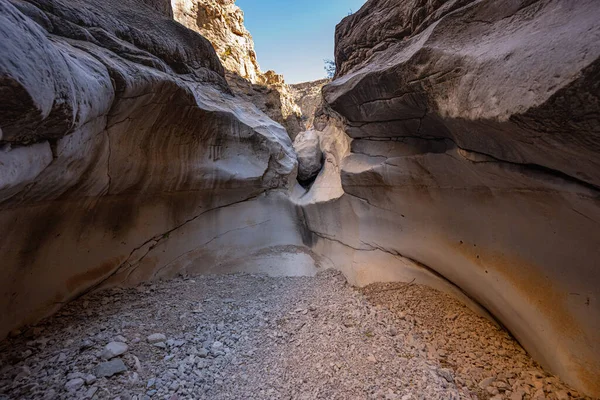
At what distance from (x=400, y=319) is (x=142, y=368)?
263cm

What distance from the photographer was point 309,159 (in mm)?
5395

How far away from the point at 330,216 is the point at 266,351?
2437 mm

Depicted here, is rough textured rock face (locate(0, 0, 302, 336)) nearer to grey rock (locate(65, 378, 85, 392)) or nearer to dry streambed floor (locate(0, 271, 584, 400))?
dry streambed floor (locate(0, 271, 584, 400))

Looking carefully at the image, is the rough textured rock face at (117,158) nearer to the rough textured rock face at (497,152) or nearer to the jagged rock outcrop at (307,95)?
the rough textured rock face at (497,152)

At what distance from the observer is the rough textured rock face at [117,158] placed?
5.01ft

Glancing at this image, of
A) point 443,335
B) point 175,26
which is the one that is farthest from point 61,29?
point 443,335

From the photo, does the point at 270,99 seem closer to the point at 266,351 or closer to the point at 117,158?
the point at 117,158

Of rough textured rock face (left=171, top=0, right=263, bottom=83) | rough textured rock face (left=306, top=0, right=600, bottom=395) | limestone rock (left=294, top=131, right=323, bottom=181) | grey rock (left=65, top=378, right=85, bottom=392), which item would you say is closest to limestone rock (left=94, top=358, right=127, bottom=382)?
grey rock (left=65, top=378, right=85, bottom=392)

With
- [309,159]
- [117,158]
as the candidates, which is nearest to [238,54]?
[309,159]

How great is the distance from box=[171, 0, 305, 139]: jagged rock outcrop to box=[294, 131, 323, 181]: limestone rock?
9.51 feet

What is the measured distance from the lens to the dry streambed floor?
2.02 metres

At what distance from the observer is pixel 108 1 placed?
10.5ft

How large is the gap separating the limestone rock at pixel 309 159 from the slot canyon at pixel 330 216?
117 cm

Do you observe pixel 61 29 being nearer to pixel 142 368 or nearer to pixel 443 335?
pixel 142 368
